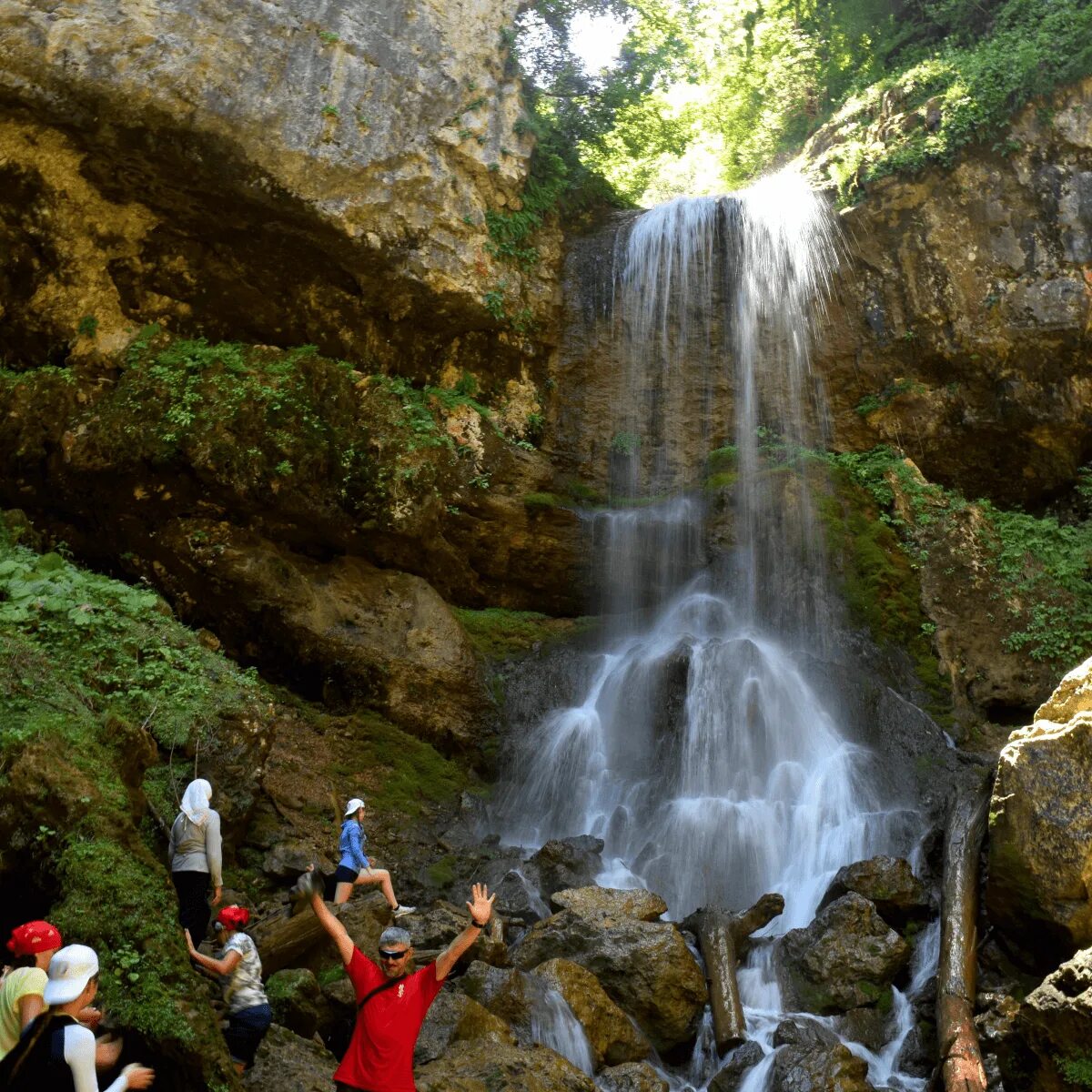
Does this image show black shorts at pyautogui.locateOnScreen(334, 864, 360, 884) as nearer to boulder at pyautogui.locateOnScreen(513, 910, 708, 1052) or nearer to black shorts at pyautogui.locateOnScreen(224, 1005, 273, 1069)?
boulder at pyautogui.locateOnScreen(513, 910, 708, 1052)

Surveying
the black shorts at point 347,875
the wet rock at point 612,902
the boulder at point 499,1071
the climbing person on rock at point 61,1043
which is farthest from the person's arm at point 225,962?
the wet rock at point 612,902

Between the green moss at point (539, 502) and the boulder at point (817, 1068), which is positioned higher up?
the green moss at point (539, 502)

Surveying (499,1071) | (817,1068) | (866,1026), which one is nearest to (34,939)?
(499,1071)

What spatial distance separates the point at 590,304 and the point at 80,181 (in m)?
7.55

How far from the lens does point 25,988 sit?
3.37 m

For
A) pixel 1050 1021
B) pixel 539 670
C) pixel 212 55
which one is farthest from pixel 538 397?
pixel 1050 1021

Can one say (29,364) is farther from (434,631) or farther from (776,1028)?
(776,1028)

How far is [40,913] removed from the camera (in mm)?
4582

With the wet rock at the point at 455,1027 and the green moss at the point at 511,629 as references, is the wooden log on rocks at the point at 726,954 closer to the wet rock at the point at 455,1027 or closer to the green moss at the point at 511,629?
the wet rock at the point at 455,1027

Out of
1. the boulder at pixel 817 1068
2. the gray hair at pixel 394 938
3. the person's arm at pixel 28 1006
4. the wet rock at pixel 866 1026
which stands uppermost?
the person's arm at pixel 28 1006

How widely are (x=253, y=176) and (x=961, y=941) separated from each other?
11.3 metres

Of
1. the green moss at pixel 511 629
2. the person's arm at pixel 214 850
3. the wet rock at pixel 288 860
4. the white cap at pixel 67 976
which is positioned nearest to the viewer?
the white cap at pixel 67 976

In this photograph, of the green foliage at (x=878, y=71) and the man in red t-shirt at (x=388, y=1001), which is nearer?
the man in red t-shirt at (x=388, y=1001)

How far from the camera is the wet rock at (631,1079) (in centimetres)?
605
